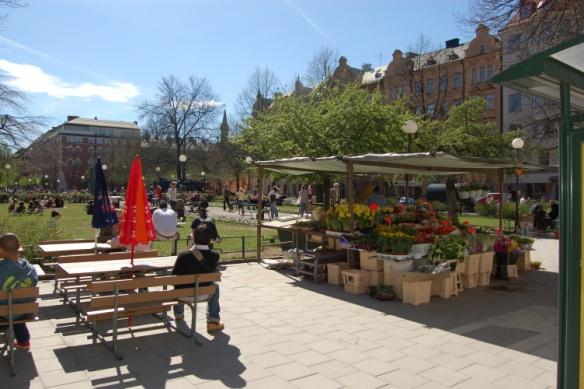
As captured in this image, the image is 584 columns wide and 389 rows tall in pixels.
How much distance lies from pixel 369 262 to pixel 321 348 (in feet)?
10.7

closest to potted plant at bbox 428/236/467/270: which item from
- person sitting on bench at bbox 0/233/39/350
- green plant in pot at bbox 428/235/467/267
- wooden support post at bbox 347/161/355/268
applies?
green plant in pot at bbox 428/235/467/267

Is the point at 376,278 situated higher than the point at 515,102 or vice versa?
the point at 515,102

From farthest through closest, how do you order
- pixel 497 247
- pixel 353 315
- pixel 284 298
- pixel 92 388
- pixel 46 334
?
pixel 497 247
pixel 284 298
pixel 353 315
pixel 46 334
pixel 92 388

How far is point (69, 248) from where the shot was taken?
25.4ft

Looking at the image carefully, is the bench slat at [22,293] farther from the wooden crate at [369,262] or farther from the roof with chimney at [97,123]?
the roof with chimney at [97,123]

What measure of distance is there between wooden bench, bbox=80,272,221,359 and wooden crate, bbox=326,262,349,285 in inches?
145

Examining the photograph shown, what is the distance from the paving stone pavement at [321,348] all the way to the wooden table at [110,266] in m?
0.77

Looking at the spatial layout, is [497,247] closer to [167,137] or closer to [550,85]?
[550,85]

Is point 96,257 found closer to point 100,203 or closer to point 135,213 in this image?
point 100,203

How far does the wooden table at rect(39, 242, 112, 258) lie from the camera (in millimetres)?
7496

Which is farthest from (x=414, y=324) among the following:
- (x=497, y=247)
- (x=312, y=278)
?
(x=497, y=247)

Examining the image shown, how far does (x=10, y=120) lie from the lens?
16.5 metres

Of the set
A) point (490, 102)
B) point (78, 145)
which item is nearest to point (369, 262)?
point (490, 102)

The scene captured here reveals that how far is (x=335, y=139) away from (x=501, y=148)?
1369cm
